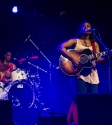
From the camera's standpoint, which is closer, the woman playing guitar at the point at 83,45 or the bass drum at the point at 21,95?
the woman playing guitar at the point at 83,45

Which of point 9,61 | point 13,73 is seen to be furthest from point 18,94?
point 9,61

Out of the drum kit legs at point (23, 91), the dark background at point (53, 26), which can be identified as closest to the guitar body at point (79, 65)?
the dark background at point (53, 26)

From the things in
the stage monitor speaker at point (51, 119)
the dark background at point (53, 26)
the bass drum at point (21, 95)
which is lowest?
the stage monitor speaker at point (51, 119)

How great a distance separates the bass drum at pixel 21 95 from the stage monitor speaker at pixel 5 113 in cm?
442

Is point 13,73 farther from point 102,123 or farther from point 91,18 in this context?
point 102,123

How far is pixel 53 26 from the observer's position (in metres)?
9.23

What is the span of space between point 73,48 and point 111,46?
3.04m

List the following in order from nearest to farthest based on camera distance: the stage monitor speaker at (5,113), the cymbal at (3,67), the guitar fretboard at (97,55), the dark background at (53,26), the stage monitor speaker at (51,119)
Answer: the stage monitor speaker at (5,113) → the stage monitor speaker at (51,119) → the guitar fretboard at (97,55) → the cymbal at (3,67) → the dark background at (53,26)

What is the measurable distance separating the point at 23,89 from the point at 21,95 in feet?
0.55

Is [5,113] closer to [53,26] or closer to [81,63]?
[81,63]

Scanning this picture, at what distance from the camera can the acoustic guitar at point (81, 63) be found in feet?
16.4

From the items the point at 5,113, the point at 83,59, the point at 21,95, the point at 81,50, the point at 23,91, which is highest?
the point at 81,50

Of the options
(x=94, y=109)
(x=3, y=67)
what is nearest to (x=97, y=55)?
(x=94, y=109)

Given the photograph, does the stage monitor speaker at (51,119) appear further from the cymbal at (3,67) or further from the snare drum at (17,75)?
the snare drum at (17,75)
